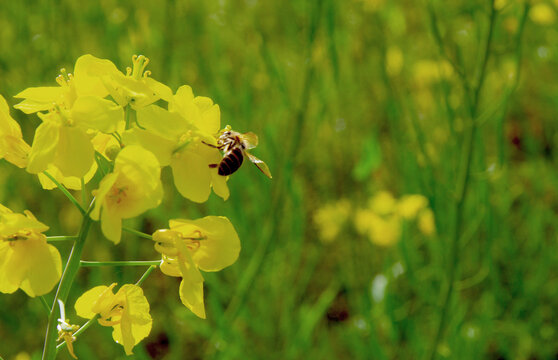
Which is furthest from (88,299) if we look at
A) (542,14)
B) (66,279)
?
(542,14)

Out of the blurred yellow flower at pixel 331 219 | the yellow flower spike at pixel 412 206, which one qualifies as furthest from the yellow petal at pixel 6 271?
the blurred yellow flower at pixel 331 219

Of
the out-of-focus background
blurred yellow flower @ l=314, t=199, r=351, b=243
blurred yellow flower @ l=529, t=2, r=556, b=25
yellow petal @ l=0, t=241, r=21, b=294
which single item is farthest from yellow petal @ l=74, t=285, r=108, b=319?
blurred yellow flower @ l=529, t=2, r=556, b=25

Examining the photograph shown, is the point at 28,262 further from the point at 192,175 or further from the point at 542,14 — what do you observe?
the point at 542,14

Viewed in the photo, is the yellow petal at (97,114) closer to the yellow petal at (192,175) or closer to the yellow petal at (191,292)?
the yellow petal at (192,175)

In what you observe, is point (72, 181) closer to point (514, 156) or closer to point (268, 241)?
point (268, 241)

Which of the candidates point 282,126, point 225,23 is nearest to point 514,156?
point 282,126
